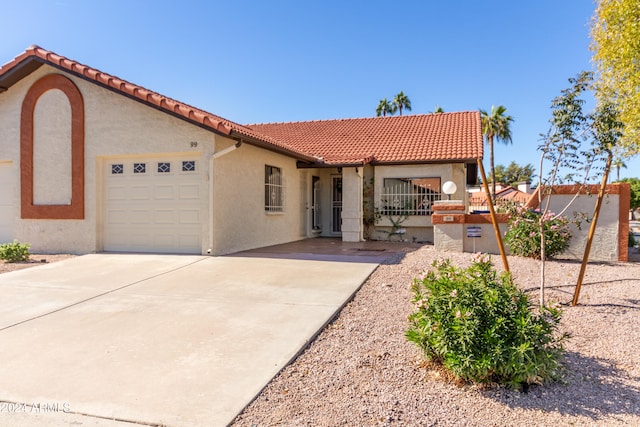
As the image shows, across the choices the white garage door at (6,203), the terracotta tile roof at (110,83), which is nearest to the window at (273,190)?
the terracotta tile roof at (110,83)

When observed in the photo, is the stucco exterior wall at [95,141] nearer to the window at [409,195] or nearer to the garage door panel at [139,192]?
the garage door panel at [139,192]

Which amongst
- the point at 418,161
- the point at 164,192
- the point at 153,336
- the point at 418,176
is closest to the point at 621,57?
the point at 418,161

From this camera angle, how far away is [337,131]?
18.0 m

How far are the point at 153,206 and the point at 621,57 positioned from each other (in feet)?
47.4

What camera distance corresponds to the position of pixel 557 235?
28.8 feet

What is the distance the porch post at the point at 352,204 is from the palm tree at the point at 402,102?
28.9 m

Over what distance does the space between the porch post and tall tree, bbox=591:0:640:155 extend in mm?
7438

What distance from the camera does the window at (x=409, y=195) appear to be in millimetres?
14031

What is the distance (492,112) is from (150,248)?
33345 millimetres

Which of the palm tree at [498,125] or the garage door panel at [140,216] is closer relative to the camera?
the garage door panel at [140,216]

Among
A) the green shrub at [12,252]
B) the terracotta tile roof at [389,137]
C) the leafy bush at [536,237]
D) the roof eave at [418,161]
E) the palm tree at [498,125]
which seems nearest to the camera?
the leafy bush at [536,237]

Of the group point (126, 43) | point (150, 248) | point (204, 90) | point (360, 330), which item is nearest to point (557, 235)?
point (360, 330)

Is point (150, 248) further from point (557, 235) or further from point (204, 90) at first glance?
point (557, 235)

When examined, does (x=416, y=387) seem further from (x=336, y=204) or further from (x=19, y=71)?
(x=19, y=71)
